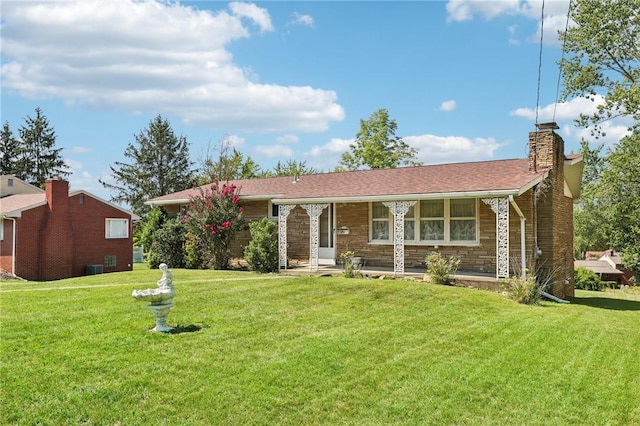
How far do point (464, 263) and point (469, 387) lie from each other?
10.5 metres

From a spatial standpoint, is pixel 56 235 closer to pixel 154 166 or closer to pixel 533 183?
pixel 533 183

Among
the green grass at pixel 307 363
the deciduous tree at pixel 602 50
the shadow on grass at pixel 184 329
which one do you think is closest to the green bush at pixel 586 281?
the deciduous tree at pixel 602 50

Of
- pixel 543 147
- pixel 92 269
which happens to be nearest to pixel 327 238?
pixel 543 147

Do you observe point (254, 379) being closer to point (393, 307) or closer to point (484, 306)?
point (393, 307)

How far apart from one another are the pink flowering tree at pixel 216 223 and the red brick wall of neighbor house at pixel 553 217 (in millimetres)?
10402

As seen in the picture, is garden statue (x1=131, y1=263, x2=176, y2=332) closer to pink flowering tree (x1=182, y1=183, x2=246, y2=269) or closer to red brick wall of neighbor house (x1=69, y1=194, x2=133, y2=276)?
pink flowering tree (x1=182, y1=183, x2=246, y2=269)

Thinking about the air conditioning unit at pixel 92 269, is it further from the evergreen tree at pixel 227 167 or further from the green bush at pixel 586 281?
the green bush at pixel 586 281

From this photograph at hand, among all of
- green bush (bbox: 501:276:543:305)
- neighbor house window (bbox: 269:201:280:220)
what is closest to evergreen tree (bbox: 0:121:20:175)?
neighbor house window (bbox: 269:201:280:220)

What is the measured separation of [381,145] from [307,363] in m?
41.9

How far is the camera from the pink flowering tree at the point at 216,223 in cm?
1978

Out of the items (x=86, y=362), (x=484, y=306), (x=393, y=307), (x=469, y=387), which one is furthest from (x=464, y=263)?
(x=86, y=362)

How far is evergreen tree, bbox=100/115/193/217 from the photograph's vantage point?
56562 mm

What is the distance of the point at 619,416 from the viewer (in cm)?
664

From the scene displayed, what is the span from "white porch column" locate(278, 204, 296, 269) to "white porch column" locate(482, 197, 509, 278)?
698 centimetres
